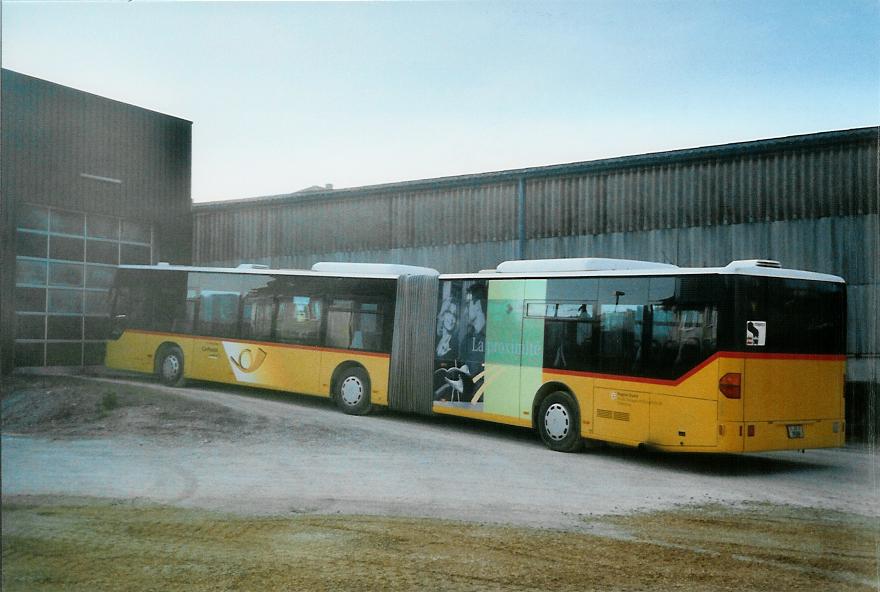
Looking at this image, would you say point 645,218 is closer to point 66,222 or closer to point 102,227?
point 102,227

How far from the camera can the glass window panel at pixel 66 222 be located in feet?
17.3

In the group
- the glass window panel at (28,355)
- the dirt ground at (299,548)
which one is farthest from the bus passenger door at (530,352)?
the glass window panel at (28,355)

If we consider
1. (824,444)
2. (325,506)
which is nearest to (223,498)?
(325,506)

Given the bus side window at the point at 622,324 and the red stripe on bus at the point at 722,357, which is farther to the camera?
the bus side window at the point at 622,324

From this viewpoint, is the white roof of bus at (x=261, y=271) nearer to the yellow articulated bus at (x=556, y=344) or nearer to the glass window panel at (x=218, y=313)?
the yellow articulated bus at (x=556, y=344)

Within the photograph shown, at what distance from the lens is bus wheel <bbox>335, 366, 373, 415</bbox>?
799cm

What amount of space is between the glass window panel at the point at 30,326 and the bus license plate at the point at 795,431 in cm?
695

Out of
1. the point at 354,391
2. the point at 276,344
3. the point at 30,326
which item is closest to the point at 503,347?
the point at 354,391

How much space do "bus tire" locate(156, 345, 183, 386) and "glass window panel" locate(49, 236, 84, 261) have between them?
3.18 feet

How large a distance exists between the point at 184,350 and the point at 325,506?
1.94 m

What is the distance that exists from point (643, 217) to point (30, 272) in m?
6.65

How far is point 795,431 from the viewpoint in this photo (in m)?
7.76

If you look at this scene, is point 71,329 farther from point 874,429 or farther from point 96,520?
point 874,429

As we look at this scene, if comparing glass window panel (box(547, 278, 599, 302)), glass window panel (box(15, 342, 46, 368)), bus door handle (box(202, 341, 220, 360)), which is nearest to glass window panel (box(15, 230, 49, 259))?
glass window panel (box(15, 342, 46, 368))
